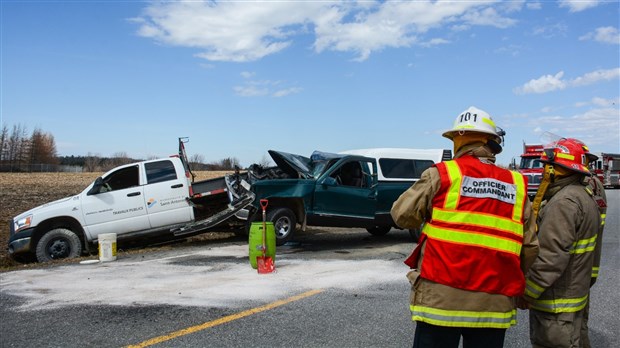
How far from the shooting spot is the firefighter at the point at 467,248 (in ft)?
8.43

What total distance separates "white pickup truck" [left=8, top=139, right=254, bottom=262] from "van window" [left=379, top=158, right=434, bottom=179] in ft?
11.1

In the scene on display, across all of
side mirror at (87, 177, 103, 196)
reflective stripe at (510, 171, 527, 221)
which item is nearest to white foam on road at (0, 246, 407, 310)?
side mirror at (87, 177, 103, 196)

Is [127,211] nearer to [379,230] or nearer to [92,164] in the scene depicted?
[379,230]

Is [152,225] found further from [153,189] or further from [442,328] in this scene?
[442,328]

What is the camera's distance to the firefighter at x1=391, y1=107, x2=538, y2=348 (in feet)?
8.43

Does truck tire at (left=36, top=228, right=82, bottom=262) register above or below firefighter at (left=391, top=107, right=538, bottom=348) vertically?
below

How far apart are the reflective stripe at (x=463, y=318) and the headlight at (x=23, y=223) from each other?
979cm

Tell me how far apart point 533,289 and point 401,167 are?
9664 mm

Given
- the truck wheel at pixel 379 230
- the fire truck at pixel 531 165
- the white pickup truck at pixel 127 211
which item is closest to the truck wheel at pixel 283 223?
the white pickup truck at pixel 127 211

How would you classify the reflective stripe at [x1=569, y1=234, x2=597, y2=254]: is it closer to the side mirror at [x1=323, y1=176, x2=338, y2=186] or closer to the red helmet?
the red helmet

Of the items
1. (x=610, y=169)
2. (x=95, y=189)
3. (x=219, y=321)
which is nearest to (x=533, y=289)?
(x=219, y=321)

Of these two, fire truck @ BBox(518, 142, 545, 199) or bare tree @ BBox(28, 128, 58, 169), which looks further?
bare tree @ BBox(28, 128, 58, 169)

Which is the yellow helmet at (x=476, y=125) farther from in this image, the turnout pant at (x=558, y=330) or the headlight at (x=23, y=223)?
the headlight at (x=23, y=223)

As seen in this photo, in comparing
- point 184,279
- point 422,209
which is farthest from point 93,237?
point 422,209
